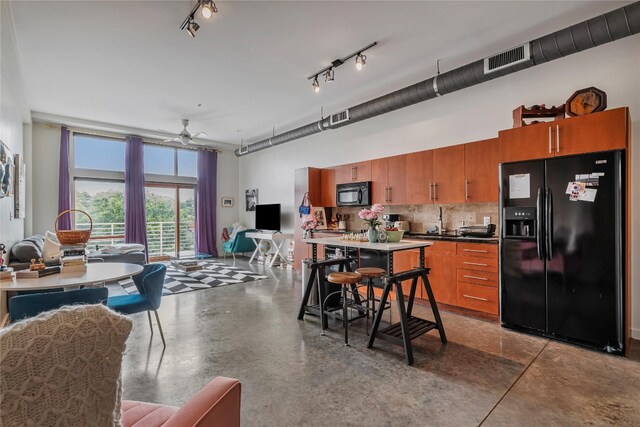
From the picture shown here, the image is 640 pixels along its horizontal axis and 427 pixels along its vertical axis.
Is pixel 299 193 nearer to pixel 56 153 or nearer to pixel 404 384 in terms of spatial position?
pixel 404 384

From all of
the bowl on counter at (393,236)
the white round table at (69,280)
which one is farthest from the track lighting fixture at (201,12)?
the bowl on counter at (393,236)

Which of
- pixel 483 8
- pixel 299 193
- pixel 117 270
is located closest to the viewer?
pixel 117 270

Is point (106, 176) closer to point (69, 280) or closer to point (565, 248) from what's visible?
point (69, 280)

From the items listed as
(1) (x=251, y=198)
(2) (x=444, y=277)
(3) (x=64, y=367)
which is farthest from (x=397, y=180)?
(1) (x=251, y=198)

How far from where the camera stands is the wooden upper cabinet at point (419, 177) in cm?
473

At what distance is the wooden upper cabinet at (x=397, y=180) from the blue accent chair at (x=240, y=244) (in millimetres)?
4383

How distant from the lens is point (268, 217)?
8148 mm

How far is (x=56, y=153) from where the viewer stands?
6.98m

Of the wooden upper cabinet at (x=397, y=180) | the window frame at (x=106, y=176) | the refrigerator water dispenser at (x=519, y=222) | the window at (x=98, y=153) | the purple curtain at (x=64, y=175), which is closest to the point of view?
the refrigerator water dispenser at (x=519, y=222)

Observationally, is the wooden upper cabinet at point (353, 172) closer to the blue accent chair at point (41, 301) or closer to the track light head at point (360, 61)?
the track light head at point (360, 61)

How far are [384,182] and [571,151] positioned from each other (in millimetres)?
2638

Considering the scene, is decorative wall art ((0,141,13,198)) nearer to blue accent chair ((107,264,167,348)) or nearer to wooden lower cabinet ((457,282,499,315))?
blue accent chair ((107,264,167,348))

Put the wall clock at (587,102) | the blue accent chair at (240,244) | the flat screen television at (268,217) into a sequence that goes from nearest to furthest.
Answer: the wall clock at (587,102) < the flat screen television at (268,217) < the blue accent chair at (240,244)

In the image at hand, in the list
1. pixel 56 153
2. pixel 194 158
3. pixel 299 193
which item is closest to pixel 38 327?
pixel 299 193
